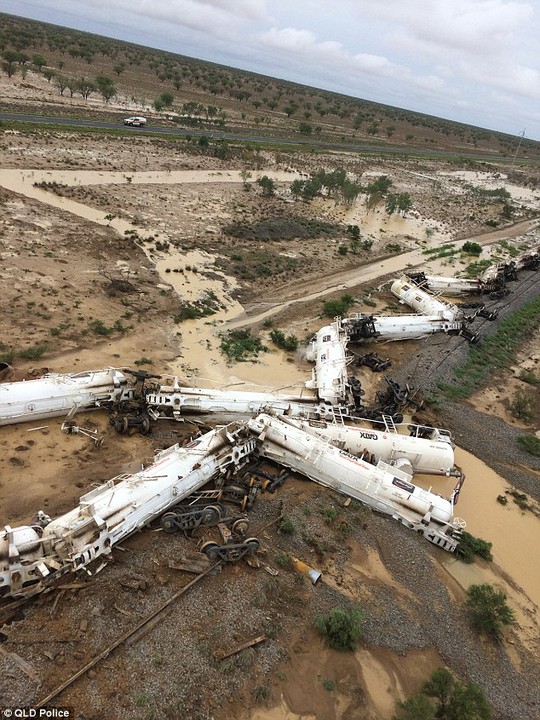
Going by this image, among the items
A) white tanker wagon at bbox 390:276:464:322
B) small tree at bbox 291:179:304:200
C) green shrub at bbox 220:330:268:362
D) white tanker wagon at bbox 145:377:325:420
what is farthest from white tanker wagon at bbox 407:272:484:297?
white tanker wagon at bbox 145:377:325:420

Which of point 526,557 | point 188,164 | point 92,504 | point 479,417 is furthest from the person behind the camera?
point 188,164

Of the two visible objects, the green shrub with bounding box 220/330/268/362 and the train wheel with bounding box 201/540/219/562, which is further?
the green shrub with bounding box 220/330/268/362

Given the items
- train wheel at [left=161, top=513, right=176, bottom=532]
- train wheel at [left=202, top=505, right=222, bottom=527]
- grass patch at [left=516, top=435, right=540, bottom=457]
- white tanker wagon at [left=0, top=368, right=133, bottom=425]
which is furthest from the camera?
grass patch at [left=516, top=435, right=540, bottom=457]

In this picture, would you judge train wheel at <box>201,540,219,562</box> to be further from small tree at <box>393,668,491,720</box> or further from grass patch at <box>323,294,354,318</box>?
grass patch at <box>323,294,354,318</box>

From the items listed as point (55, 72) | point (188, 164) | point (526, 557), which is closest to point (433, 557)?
point (526, 557)

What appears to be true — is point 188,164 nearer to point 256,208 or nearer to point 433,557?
point 256,208

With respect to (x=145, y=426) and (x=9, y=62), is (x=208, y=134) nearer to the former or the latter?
(x=9, y=62)

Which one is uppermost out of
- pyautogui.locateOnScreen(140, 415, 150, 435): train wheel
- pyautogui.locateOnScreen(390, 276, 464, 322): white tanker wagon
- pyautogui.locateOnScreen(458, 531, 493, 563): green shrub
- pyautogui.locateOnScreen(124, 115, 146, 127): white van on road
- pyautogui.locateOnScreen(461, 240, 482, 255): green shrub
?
pyautogui.locateOnScreen(124, 115, 146, 127): white van on road
